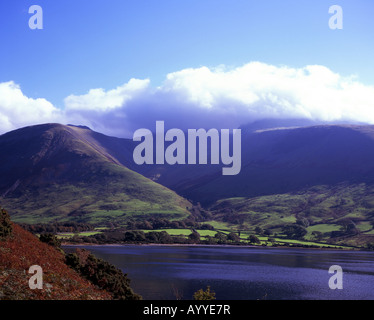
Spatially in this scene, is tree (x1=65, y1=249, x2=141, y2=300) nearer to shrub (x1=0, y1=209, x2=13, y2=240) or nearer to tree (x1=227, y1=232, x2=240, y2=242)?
shrub (x1=0, y1=209, x2=13, y2=240)

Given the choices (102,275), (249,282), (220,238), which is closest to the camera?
(102,275)

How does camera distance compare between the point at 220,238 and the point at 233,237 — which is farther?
the point at 233,237

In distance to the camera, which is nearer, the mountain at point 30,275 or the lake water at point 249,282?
the mountain at point 30,275

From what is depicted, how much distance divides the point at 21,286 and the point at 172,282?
38470mm

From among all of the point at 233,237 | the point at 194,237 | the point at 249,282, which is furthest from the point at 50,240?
the point at 233,237

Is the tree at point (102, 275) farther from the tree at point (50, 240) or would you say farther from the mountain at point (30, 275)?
the tree at point (50, 240)

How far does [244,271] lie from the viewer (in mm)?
89000

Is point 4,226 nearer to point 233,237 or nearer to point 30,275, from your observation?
point 30,275

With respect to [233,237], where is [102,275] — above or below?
above

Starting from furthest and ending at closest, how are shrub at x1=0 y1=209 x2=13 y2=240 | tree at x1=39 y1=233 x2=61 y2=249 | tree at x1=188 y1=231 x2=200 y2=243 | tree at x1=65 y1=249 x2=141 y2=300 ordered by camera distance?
tree at x1=188 y1=231 x2=200 y2=243
tree at x1=39 y1=233 x2=61 y2=249
tree at x1=65 y1=249 x2=141 y2=300
shrub at x1=0 y1=209 x2=13 y2=240

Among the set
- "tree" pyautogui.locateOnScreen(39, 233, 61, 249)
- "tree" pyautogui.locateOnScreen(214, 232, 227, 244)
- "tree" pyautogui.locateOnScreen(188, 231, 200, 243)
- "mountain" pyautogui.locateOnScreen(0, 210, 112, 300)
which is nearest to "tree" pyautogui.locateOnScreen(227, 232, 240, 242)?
"tree" pyautogui.locateOnScreen(214, 232, 227, 244)

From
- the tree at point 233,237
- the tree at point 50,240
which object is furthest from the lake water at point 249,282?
the tree at point 233,237

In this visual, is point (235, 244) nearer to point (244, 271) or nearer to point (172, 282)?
point (244, 271)
